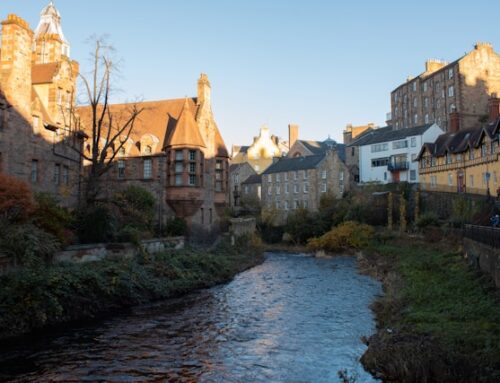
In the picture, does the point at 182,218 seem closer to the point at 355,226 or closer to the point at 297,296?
the point at 297,296

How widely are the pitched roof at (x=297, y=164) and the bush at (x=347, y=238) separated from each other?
799 inches

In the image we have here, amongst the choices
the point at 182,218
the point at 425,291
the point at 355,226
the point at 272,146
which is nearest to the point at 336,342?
the point at 425,291

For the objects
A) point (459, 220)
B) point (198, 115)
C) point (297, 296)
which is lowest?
point (297, 296)

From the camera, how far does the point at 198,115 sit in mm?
38562

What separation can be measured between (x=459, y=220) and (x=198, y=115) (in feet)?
76.7

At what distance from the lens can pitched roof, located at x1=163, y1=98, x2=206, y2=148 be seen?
35812 millimetres

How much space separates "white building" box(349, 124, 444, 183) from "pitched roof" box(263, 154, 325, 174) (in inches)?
266

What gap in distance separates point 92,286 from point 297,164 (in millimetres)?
55130

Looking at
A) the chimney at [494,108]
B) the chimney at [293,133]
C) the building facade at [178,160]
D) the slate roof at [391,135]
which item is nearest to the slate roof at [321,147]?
the chimney at [293,133]

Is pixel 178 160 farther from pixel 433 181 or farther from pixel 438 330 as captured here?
pixel 433 181

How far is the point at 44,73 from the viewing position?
30031 mm

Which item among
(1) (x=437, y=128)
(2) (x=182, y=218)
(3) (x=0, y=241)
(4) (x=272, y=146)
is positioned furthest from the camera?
(4) (x=272, y=146)

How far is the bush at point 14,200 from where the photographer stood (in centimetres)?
1833

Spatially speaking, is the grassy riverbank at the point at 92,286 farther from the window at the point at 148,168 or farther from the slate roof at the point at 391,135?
the slate roof at the point at 391,135
